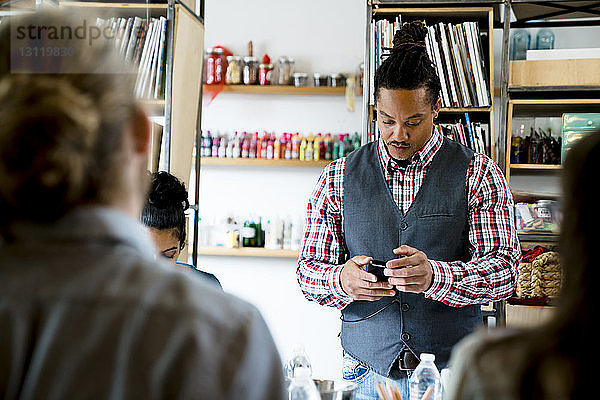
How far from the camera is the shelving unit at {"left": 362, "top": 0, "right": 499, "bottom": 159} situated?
3.05 meters

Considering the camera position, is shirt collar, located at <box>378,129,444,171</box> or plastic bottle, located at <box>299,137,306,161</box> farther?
plastic bottle, located at <box>299,137,306,161</box>

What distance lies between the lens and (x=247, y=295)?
4500 mm

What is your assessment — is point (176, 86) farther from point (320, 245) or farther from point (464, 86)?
point (464, 86)

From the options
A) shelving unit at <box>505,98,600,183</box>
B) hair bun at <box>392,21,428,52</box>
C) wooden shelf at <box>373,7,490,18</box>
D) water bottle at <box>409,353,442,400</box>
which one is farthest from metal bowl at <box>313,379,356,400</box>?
wooden shelf at <box>373,7,490,18</box>

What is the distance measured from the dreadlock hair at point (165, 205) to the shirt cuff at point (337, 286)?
1.63 ft

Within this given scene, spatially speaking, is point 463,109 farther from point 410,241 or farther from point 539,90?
point 410,241

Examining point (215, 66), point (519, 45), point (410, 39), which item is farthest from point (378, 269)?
point (215, 66)

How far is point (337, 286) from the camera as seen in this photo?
1949 mm

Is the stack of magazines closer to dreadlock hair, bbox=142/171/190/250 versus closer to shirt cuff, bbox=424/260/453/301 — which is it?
dreadlock hair, bbox=142/171/190/250

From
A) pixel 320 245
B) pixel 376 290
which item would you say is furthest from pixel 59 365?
pixel 320 245

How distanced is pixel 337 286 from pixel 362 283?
3.8 inches

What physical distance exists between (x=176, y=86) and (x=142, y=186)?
195 centimetres

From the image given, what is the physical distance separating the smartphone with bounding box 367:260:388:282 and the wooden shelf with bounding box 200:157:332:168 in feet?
7.83

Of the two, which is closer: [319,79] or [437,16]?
[437,16]
